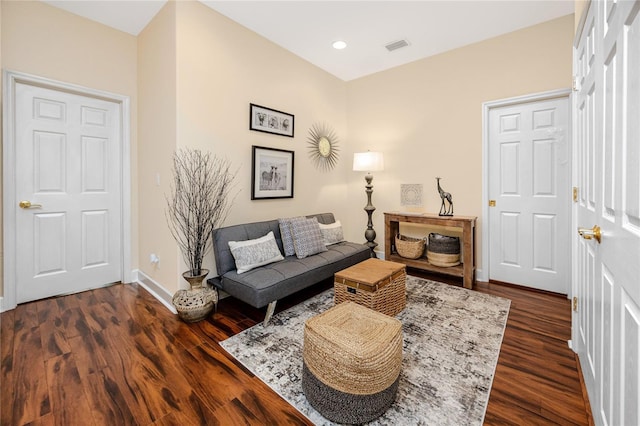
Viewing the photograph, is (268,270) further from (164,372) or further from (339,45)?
(339,45)

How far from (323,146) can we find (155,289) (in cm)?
273

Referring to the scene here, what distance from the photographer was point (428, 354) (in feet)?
6.21

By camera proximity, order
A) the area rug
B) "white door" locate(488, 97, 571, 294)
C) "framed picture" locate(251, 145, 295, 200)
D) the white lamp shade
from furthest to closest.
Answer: the white lamp shade, "framed picture" locate(251, 145, 295, 200), "white door" locate(488, 97, 571, 294), the area rug

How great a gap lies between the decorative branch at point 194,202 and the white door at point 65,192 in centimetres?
102

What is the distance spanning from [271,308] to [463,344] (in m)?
1.44

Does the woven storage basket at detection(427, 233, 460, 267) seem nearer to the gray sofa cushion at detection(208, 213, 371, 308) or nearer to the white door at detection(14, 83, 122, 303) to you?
the gray sofa cushion at detection(208, 213, 371, 308)

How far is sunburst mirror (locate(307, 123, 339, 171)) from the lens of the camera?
3.90 meters

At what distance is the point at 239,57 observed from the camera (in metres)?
2.97

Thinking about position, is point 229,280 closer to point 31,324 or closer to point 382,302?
point 382,302

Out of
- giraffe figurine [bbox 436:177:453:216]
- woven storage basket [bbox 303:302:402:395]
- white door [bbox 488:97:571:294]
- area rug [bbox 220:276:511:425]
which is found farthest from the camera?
giraffe figurine [bbox 436:177:453:216]

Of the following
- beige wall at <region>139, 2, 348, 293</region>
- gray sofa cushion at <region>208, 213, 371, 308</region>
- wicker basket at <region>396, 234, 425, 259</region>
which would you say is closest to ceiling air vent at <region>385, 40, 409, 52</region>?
beige wall at <region>139, 2, 348, 293</region>

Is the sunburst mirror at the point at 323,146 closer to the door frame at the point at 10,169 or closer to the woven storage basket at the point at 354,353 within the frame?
the door frame at the point at 10,169

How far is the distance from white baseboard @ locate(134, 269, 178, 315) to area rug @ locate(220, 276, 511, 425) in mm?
932

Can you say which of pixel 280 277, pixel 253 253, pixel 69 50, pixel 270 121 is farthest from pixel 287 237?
pixel 69 50
